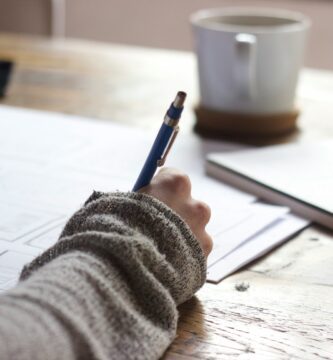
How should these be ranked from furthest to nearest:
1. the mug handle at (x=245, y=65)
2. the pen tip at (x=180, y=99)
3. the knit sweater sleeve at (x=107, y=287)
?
the mug handle at (x=245, y=65) → the pen tip at (x=180, y=99) → the knit sweater sleeve at (x=107, y=287)

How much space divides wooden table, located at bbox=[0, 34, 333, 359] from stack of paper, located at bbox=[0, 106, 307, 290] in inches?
1.1

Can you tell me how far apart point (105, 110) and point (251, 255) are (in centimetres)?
53

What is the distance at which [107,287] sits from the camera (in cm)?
44

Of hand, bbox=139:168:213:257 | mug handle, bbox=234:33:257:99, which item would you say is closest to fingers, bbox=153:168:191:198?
hand, bbox=139:168:213:257

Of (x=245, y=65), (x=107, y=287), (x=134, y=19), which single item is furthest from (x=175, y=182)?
(x=134, y=19)

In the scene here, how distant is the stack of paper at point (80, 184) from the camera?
0.62m

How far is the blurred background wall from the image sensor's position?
2.31m

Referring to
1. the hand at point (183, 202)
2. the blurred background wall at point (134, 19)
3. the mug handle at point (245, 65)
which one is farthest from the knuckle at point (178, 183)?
the blurred background wall at point (134, 19)

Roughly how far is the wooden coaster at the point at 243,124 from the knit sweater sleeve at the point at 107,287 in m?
0.47

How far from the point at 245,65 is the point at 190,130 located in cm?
12

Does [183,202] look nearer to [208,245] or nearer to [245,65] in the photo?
[208,245]

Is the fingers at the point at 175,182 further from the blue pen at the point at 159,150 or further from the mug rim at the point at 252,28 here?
the mug rim at the point at 252,28

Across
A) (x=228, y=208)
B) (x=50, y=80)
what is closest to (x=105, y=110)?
(x=50, y=80)

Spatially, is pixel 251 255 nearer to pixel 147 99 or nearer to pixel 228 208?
pixel 228 208
